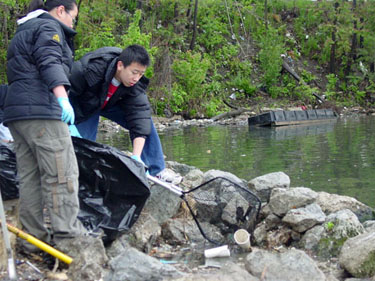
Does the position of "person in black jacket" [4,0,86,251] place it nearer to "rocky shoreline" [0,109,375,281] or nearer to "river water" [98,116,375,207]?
"rocky shoreline" [0,109,375,281]

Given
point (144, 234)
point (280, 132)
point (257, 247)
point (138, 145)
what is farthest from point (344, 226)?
point (280, 132)

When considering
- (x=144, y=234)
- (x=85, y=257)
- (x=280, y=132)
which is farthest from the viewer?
(x=280, y=132)

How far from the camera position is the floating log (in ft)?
69.9

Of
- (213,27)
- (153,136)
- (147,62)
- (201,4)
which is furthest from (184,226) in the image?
(201,4)

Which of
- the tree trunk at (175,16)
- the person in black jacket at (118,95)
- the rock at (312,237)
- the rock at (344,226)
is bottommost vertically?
the rock at (312,237)

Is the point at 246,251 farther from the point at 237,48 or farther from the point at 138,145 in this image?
the point at 237,48

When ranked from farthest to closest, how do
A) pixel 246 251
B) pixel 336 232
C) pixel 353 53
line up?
1. pixel 353 53
2. pixel 336 232
3. pixel 246 251

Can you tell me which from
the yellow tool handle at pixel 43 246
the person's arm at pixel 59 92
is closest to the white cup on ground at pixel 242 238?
the yellow tool handle at pixel 43 246

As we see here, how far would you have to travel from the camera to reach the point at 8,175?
4.21 meters

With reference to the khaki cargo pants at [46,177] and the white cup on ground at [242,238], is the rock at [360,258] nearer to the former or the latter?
the white cup on ground at [242,238]

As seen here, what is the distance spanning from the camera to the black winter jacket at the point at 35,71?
11.4ft

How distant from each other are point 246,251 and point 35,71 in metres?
2.34

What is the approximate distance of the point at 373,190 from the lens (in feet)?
26.0

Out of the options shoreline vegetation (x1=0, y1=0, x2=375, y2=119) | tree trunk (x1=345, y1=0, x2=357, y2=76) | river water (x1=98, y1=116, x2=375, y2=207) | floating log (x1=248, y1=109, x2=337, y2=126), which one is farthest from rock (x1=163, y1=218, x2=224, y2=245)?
tree trunk (x1=345, y1=0, x2=357, y2=76)
